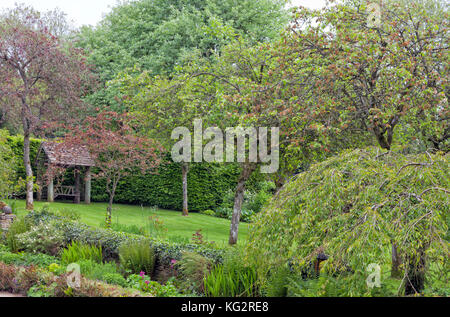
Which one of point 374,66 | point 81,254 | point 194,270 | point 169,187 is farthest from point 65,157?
point 374,66

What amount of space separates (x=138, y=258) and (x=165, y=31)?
14.0 metres

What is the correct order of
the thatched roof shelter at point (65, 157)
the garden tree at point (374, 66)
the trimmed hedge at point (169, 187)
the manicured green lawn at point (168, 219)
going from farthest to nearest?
the trimmed hedge at point (169, 187)
the thatched roof shelter at point (65, 157)
the manicured green lawn at point (168, 219)
the garden tree at point (374, 66)

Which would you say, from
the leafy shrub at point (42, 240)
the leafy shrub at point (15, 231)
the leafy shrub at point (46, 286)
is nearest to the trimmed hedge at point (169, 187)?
the leafy shrub at point (15, 231)

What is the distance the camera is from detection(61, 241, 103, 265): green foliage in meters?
7.73

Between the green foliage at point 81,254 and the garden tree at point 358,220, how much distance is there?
3.75 m

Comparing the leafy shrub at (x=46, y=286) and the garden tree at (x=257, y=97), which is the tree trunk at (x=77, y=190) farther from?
the leafy shrub at (x=46, y=286)

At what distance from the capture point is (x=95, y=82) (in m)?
19.7

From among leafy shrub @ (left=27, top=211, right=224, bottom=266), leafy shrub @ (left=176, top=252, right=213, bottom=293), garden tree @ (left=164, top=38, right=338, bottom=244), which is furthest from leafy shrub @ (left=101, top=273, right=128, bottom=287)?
garden tree @ (left=164, top=38, right=338, bottom=244)

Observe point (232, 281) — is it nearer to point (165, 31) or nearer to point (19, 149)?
point (19, 149)

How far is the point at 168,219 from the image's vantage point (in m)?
15.3

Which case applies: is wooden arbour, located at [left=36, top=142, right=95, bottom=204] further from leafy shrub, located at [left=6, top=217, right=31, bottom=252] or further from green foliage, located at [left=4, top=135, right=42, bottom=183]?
leafy shrub, located at [left=6, top=217, right=31, bottom=252]

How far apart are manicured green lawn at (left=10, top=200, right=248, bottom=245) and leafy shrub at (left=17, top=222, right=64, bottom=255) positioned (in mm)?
3100

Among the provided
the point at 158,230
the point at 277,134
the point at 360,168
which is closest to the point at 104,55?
the point at 158,230

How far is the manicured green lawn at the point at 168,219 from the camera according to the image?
42.3 ft
